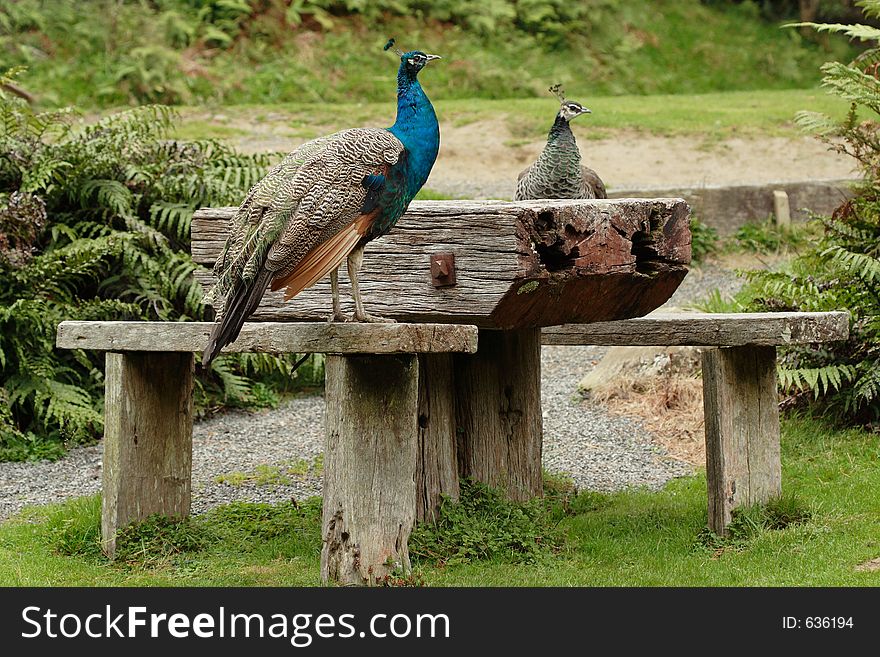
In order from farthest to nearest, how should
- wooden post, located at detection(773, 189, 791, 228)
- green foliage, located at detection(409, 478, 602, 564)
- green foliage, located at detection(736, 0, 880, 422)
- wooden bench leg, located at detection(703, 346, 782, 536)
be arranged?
Result: wooden post, located at detection(773, 189, 791, 228) → green foliage, located at detection(736, 0, 880, 422) → wooden bench leg, located at detection(703, 346, 782, 536) → green foliage, located at detection(409, 478, 602, 564)

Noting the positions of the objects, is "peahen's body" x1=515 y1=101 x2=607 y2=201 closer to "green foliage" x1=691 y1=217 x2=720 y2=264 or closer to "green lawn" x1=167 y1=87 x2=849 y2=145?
"green foliage" x1=691 y1=217 x2=720 y2=264

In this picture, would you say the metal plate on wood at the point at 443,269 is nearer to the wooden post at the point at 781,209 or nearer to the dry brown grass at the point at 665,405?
the dry brown grass at the point at 665,405

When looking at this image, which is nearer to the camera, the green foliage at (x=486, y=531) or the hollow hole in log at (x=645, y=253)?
the hollow hole in log at (x=645, y=253)

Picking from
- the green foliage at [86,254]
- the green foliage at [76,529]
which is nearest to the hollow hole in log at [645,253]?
the green foliage at [76,529]

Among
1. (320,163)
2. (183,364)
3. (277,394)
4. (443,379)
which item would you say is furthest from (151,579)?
(277,394)

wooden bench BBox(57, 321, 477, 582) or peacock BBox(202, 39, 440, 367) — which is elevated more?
peacock BBox(202, 39, 440, 367)

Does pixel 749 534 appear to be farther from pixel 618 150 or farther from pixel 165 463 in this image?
pixel 618 150

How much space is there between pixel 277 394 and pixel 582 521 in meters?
3.89

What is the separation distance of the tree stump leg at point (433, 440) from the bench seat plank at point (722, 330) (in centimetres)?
81

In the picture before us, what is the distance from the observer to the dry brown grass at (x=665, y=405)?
317 inches

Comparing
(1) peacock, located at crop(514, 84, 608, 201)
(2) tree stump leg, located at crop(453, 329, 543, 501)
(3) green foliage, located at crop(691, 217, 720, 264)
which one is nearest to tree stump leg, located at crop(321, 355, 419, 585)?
(2) tree stump leg, located at crop(453, 329, 543, 501)

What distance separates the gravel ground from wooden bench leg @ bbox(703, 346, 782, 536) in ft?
4.00

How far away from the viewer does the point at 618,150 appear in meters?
14.6

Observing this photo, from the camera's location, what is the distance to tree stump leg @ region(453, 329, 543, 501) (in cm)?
620
